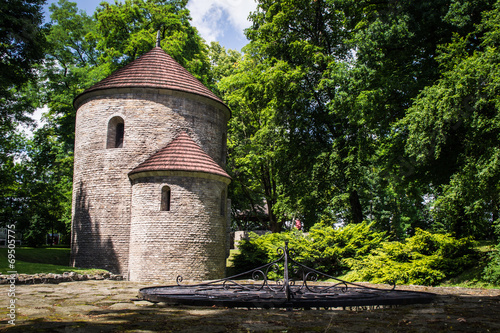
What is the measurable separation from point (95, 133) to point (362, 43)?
39.7 ft

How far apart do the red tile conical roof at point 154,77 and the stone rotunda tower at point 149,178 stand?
5 cm

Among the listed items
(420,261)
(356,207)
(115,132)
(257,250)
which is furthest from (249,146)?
(420,261)

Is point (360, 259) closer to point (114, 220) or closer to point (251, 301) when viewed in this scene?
point (114, 220)

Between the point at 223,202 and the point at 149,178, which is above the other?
the point at 149,178

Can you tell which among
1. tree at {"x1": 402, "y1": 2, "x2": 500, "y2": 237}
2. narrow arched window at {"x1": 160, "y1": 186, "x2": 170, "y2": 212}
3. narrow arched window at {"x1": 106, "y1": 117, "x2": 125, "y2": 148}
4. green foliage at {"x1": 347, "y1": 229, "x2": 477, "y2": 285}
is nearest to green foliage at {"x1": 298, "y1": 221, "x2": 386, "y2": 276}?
green foliage at {"x1": 347, "y1": 229, "x2": 477, "y2": 285}

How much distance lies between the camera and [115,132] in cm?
1816

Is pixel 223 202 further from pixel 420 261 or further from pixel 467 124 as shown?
pixel 467 124

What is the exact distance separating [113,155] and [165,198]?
3465 mm

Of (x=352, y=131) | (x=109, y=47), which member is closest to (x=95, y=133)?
(x=109, y=47)

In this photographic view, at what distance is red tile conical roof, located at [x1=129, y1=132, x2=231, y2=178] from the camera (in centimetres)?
1596

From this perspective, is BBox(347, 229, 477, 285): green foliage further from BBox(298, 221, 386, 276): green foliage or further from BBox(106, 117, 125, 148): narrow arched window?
BBox(106, 117, 125, 148): narrow arched window

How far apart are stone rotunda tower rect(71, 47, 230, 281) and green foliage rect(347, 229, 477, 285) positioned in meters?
6.34

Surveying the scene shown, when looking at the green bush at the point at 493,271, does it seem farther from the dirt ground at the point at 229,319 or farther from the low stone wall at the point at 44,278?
the low stone wall at the point at 44,278

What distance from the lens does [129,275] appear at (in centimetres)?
1602
